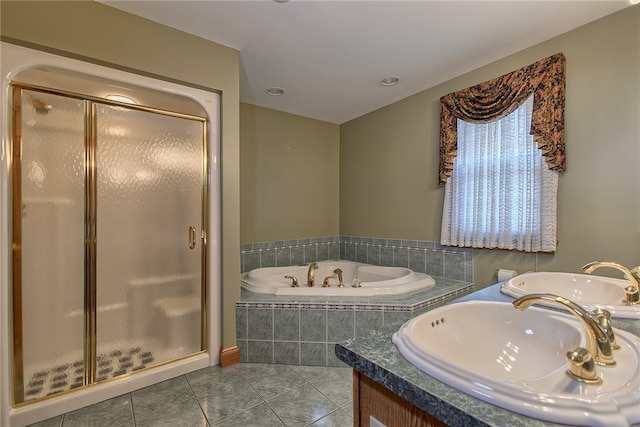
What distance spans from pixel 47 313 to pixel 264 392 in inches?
53.8

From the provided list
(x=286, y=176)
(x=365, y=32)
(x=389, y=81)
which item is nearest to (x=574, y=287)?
(x=365, y=32)

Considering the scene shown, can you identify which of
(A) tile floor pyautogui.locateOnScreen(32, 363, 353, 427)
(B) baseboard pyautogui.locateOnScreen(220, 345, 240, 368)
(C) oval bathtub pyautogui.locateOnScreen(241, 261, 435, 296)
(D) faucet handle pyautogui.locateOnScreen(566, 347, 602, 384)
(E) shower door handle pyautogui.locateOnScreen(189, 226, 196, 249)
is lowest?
(A) tile floor pyautogui.locateOnScreen(32, 363, 353, 427)

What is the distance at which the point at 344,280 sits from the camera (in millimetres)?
3467

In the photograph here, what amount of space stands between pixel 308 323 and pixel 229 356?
0.64 metres

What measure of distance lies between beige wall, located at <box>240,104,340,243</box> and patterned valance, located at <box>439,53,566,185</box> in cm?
163

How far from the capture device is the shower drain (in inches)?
66.6

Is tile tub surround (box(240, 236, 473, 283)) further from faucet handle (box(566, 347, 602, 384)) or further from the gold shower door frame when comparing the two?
faucet handle (box(566, 347, 602, 384))

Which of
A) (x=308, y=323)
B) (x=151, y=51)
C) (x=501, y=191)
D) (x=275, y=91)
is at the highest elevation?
(x=275, y=91)

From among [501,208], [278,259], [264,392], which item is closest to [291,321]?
[264,392]

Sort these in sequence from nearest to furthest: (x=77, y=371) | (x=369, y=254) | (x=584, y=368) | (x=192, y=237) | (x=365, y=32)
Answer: (x=584, y=368) → (x=77, y=371) → (x=365, y=32) → (x=192, y=237) → (x=369, y=254)

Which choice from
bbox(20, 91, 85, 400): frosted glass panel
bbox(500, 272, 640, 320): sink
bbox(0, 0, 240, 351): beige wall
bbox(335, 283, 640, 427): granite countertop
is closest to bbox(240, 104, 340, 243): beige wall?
bbox(0, 0, 240, 351): beige wall

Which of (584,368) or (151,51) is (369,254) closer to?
(151,51)

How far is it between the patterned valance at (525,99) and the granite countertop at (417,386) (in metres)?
1.56

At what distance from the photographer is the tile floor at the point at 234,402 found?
1.65 m
